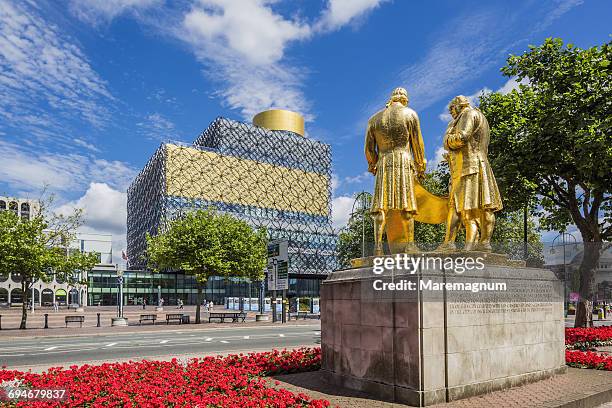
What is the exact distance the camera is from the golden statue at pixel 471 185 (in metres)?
9.34

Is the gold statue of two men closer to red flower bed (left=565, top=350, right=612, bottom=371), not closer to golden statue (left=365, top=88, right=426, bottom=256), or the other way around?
golden statue (left=365, top=88, right=426, bottom=256)

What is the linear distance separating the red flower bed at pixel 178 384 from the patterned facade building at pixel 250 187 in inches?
2852

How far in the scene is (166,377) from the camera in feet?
30.8

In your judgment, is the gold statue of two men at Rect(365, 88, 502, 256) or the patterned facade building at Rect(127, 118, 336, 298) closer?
the gold statue of two men at Rect(365, 88, 502, 256)

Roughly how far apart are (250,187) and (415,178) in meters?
88.5

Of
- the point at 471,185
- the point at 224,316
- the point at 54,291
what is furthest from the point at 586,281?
the point at 54,291

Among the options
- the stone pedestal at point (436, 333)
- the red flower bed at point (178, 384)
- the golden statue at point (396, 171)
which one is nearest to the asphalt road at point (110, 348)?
the red flower bed at point (178, 384)

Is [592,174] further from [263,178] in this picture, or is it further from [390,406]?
[263,178]

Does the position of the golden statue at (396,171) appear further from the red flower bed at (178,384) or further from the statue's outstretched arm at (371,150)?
the red flower bed at (178,384)

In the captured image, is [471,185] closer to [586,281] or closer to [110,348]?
[586,281]

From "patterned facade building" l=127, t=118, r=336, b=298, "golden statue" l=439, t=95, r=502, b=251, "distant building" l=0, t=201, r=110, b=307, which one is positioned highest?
"patterned facade building" l=127, t=118, r=336, b=298

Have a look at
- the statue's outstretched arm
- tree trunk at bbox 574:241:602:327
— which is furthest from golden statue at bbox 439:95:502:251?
tree trunk at bbox 574:241:602:327

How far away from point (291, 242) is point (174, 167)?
25625 mm

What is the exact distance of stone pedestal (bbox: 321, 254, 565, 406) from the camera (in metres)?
7.59
